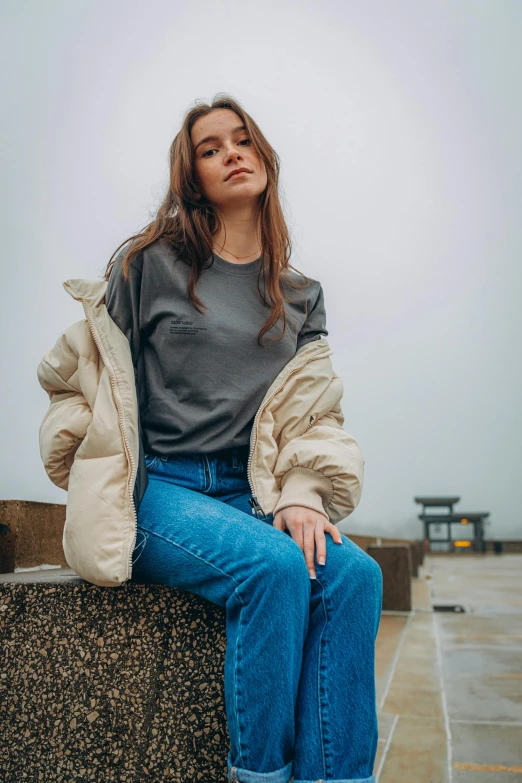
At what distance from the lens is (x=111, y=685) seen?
6.00 ft

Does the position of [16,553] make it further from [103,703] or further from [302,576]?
[302,576]

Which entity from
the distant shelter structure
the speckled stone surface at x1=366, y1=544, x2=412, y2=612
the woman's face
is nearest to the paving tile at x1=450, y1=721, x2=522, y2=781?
the woman's face

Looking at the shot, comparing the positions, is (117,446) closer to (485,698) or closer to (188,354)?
(188,354)

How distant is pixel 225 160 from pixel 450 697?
302 cm

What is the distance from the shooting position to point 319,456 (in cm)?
190

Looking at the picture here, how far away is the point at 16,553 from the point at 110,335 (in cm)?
150

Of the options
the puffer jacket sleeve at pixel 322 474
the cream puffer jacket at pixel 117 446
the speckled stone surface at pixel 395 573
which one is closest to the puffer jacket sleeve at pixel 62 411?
the cream puffer jacket at pixel 117 446

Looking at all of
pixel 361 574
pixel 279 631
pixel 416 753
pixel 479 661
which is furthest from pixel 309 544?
pixel 479 661

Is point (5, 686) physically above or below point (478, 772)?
above

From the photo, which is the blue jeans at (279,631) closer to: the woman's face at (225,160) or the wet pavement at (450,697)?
the woman's face at (225,160)

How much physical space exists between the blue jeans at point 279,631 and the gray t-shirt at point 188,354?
8.9 inches

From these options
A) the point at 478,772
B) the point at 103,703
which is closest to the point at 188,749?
the point at 103,703

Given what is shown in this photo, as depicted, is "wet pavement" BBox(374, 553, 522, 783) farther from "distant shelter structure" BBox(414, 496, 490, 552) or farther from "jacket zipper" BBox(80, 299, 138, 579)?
"distant shelter structure" BBox(414, 496, 490, 552)

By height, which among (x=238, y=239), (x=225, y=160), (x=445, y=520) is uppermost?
(x=225, y=160)
